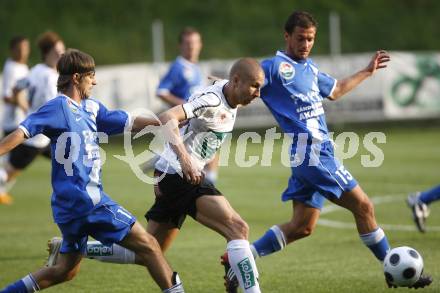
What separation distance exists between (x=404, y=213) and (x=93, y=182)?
6.58 metres

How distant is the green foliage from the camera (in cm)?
2781

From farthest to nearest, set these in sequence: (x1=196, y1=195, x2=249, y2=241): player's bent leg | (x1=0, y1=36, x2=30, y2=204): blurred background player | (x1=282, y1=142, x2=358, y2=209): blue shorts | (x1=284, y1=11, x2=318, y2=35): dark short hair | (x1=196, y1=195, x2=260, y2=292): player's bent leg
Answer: (x1=0, y1=36, x2=30, y2=204): blurred background player, (x1=284, y1=11, x2=318, y2=35): dark short hair, (x1=282, y1=142, x2=358, y2=209): blue shorts, (x1=196, y1=195, x2=249, y2=241): player's bent leg, (x1=196, y1=195, x2=260, y2=292): player's bent leg

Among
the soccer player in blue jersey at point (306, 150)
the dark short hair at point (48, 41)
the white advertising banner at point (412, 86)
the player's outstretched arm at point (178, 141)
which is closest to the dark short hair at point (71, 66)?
the player's outstretched arm at point (178, 141)

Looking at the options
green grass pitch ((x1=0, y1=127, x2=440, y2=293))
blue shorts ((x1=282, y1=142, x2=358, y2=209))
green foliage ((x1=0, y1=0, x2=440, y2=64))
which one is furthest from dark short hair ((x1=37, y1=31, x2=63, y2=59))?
green foliage ((x1=0, y1=0, x2=440, y2=64))

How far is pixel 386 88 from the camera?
2384 cm

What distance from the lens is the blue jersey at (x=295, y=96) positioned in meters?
7.50

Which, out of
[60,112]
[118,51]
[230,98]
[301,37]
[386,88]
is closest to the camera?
[60,112]

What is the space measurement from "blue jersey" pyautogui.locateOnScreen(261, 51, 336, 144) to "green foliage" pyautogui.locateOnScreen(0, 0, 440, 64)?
1999 cm

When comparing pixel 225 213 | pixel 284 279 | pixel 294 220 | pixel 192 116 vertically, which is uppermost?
pixel 192 116

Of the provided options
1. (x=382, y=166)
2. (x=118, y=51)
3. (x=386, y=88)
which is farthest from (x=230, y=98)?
(x=118, y=51)

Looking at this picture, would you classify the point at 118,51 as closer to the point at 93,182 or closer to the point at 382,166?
the point at 382,166

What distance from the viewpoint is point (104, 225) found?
6.04 m

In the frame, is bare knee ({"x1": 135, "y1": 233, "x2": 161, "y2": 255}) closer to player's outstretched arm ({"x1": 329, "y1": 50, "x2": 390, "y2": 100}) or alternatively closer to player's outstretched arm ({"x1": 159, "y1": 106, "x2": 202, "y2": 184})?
player's outstretched arm ({"x1": 159, "y1": 106, "x2": 202, "y2": 184})

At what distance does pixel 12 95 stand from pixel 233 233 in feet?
26.5
